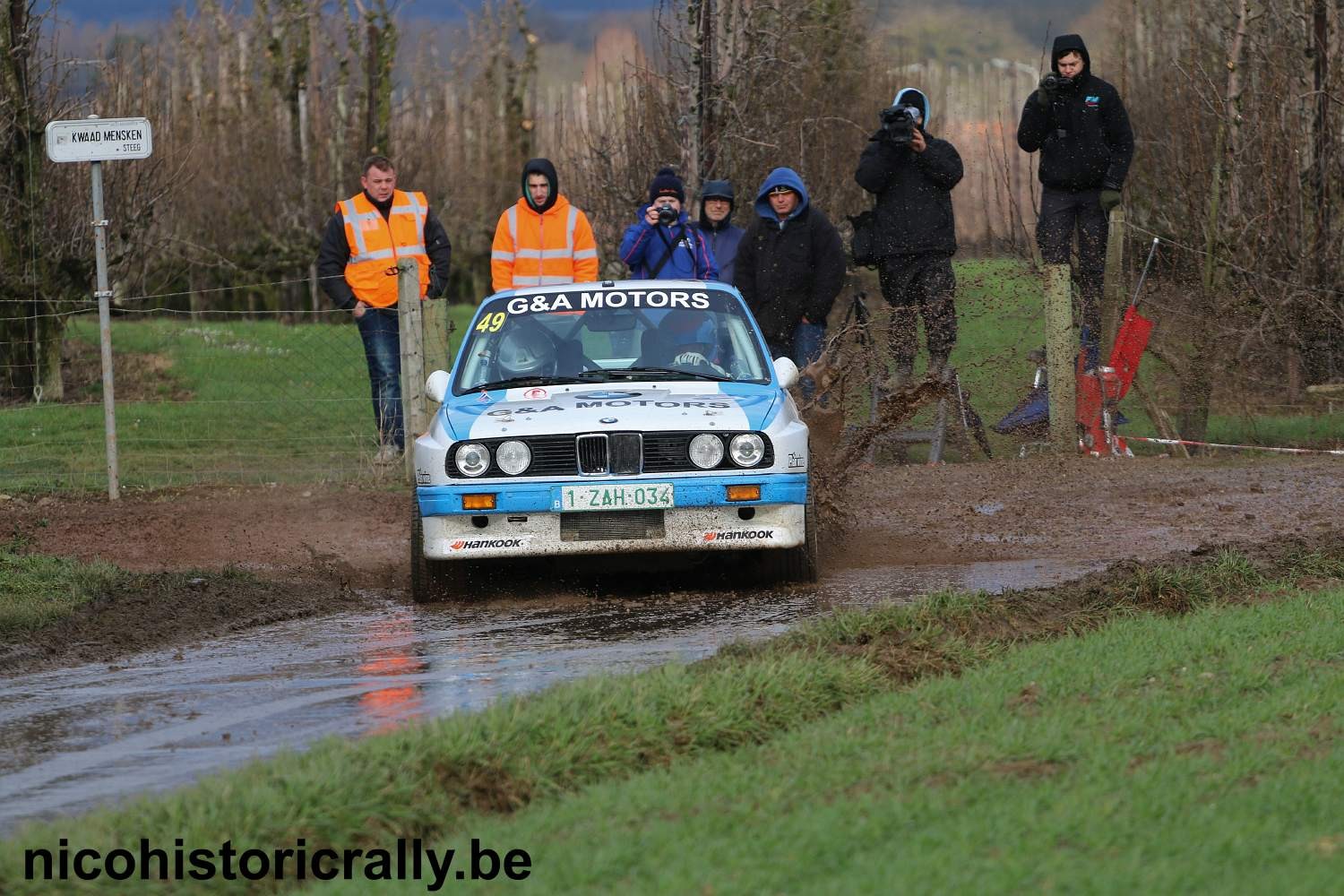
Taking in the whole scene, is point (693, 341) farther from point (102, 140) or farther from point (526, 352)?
point (102, 140)

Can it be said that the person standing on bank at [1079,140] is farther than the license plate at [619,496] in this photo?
Yes

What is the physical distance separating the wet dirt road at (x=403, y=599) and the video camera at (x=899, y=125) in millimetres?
2664

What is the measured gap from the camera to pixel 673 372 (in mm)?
10047

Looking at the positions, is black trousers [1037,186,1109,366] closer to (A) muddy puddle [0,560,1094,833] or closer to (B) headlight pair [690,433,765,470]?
(A) muddy puddle [0,560,1094,833]

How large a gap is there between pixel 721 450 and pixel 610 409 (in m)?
0.63

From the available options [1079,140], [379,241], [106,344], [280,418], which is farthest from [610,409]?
[280,418]

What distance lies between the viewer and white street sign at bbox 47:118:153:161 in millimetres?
14734

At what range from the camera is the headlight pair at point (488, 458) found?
9.00m

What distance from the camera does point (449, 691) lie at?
21.7 ft

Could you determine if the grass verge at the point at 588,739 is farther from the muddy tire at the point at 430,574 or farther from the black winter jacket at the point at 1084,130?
the black winter jacket at the point at 1084,130

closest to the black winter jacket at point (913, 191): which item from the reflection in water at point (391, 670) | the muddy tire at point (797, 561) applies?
the muddy tire at point (797, 561)

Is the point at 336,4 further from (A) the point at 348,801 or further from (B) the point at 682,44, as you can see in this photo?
(A) the point at 348,801

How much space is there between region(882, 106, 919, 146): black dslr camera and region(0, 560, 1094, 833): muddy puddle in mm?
5219

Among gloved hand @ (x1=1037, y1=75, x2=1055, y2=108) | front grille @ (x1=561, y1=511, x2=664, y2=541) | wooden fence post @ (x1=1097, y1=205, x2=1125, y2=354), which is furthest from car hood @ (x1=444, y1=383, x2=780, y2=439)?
wooden fence post @ (x1=1097, y1=205, x2=1125, y2=354)
